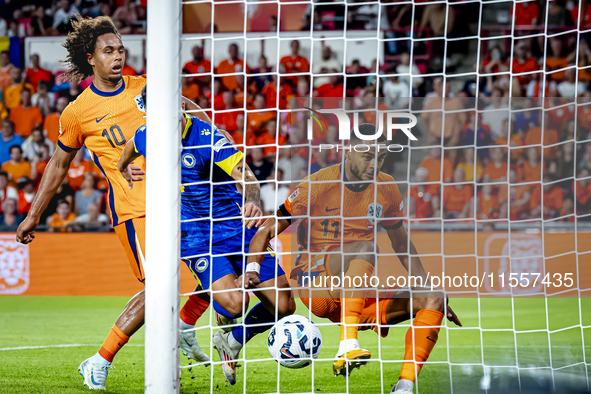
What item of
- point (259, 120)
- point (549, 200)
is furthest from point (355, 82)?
point (549, 200)

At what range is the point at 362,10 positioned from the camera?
23.1ft

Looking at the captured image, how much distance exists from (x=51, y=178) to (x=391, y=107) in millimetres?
3938

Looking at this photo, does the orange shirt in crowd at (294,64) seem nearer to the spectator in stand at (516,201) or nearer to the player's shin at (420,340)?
the spectator in stand at (516,201)

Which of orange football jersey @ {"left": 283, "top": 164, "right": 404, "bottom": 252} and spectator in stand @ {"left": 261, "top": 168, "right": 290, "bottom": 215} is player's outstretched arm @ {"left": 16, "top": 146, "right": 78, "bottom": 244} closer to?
orange football jersey @ {"left": 283, "top": 164, "right": 404, "bottom": 252}

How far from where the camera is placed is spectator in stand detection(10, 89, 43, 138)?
6.63 meters

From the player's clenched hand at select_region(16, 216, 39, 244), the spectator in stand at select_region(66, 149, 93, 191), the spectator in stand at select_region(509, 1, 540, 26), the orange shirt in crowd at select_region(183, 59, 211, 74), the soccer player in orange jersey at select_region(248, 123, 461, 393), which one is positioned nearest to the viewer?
the soccer player in orange jersey at select_region(248, 123, 461, 393)

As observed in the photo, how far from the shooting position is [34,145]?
6.50 m

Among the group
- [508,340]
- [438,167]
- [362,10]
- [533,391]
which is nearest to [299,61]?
[362,10]

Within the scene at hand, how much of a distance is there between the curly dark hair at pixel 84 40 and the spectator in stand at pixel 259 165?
2.26m

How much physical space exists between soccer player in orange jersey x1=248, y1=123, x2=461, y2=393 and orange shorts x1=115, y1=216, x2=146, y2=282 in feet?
3.12

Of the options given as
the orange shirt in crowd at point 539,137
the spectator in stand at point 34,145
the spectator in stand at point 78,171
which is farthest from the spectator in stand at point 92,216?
the orange shirt in crowd at point 539,137

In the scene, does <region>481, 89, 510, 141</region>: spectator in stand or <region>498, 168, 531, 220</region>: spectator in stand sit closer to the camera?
<region>498, 168, 531, 220</region>: spectator in stand

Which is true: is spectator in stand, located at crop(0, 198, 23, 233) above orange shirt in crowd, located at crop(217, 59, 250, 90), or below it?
below

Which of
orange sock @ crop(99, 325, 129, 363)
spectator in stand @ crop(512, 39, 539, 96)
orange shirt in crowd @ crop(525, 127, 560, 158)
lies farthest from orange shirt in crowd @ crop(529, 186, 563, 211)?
orange sock @ crop(99, 325, 129, 363)
